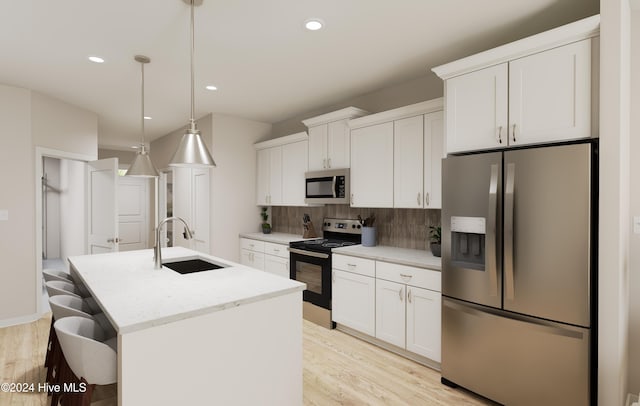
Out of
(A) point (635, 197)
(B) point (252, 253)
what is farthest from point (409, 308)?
(B) point (252, 253)

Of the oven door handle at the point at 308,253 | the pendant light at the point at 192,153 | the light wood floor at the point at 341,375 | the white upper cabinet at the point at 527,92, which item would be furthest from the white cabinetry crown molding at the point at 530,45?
the light wood floor at the point at 341,375

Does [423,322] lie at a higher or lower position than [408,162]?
lower

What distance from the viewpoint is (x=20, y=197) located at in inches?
146

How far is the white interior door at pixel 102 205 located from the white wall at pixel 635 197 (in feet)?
16.3

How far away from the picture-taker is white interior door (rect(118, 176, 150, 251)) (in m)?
7.70

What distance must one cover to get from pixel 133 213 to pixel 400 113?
7.21 metres

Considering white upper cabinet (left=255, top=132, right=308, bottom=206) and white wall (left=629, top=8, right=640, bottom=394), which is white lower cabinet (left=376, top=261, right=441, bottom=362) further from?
white upper cabinet (left=255, top=132, right=308, bottom=206)

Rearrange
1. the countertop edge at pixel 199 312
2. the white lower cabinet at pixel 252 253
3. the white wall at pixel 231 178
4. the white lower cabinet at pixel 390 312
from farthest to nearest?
the white wall at pixel 231 178 < the white lower cabinet at pixel 252 253 < the white lower cabinet at pixel 390 312 < the countertop edge at pixel 199 312

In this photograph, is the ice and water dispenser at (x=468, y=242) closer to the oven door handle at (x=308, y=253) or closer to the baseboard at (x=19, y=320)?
the oven door handle at (x=308, y=253)

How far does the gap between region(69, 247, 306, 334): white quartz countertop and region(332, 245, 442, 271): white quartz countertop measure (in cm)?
118

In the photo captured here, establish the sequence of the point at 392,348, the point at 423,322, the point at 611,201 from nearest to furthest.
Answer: the point at 611,201 → the point at 423,322 → the point at 392,348

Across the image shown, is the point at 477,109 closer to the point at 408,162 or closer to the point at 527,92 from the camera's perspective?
the point at 527,92

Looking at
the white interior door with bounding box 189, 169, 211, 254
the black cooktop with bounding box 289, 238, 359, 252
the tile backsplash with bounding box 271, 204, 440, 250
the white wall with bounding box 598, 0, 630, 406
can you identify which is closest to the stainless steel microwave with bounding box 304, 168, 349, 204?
the tile backsplash with bounding box 271, 204, 440, 250

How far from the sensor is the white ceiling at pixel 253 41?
2068 millimetres
